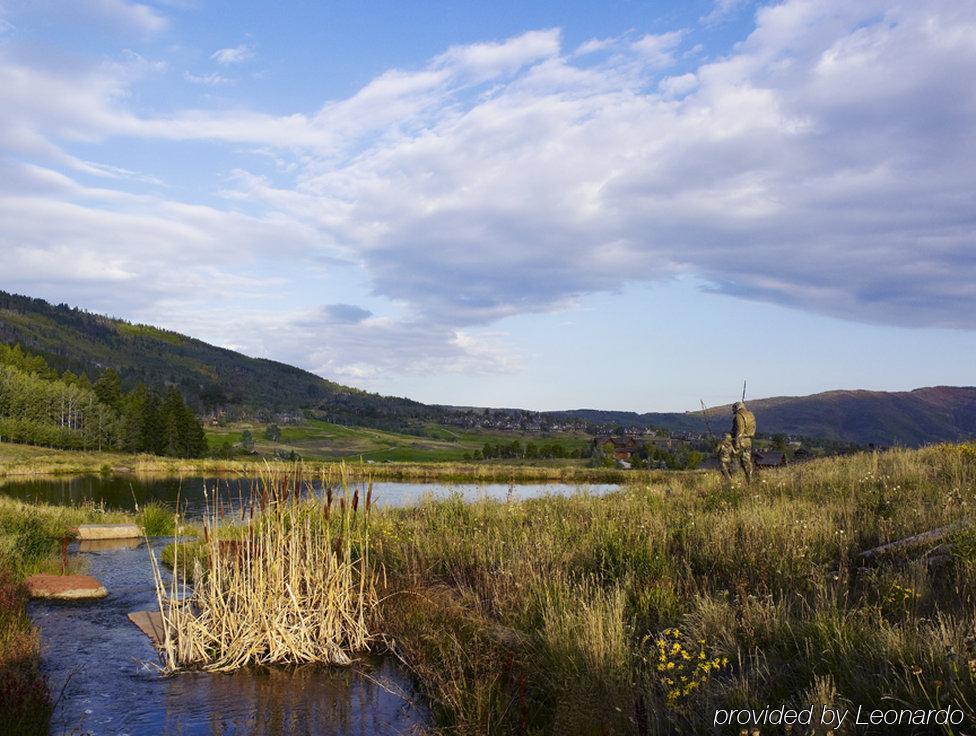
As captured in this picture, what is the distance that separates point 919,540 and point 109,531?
1848 cm

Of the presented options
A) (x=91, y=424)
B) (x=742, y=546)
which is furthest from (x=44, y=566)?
(x=91, y=424)

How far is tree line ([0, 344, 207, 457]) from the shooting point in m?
89.2

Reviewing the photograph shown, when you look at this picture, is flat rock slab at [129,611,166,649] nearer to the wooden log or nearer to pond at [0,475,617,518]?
the wooden log

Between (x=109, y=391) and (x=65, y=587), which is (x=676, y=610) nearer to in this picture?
(x=65, y=587)

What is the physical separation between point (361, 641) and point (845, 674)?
17.8ft

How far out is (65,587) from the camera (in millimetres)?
11281

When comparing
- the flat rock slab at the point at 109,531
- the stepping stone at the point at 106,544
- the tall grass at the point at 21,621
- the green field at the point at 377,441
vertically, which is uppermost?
the tall grass at the point at 21,621

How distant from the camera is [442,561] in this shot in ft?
36.0

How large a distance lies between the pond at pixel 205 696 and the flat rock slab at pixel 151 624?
0.42ft

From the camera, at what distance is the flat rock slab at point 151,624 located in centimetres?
884

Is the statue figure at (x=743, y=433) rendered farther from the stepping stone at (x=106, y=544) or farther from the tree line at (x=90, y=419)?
the tree line at (x=90, y=419)

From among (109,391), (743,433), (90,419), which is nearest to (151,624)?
(743,433)

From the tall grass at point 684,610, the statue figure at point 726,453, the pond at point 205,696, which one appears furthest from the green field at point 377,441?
the pond at point 205,696

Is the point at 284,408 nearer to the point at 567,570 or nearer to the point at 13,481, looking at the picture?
the point at 13,481
